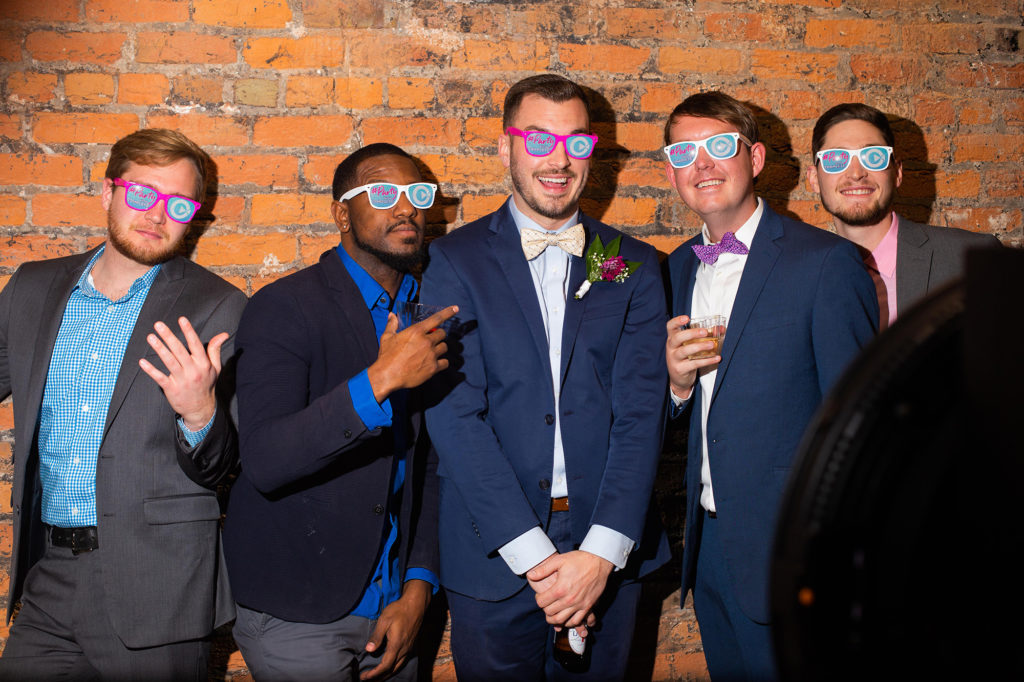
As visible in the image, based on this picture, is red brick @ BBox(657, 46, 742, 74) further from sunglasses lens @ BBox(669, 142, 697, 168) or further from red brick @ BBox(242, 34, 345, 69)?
red brick @ BBox(242, 34, 345, 69)

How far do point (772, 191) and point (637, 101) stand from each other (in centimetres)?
69

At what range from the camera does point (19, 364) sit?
7.71ft

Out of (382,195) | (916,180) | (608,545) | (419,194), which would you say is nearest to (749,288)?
(608,545)

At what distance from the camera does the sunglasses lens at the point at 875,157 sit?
9.00 ft

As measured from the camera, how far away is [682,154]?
244 cm

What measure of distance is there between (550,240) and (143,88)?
5.48 feet

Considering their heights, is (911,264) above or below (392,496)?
above

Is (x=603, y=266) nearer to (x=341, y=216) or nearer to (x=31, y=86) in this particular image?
(x=341, y=216)

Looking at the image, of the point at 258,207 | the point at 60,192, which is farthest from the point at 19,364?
the point at 258,207

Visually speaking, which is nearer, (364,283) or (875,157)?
(364,283)

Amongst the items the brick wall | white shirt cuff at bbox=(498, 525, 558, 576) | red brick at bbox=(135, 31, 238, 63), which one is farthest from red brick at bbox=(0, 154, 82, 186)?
white shirt cuff at bbox=(498, 525, 558, 576)

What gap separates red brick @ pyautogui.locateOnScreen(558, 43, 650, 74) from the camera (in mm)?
2945

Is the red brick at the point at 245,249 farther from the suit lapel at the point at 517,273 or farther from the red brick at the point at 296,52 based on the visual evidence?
the suit lapel at the point at 517,273

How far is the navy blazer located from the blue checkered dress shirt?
0.42m
